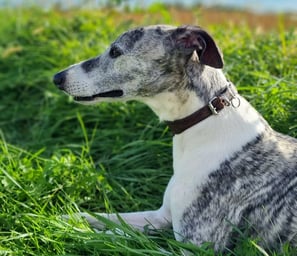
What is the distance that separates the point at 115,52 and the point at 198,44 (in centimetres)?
49

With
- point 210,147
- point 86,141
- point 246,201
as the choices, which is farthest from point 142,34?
point 86,141

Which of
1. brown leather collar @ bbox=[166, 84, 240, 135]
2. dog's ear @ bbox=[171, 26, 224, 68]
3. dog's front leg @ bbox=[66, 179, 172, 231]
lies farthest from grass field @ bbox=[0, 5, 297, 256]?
dog's ear @ bbox=[171, 26, 224, 68]

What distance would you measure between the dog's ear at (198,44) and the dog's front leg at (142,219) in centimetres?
87

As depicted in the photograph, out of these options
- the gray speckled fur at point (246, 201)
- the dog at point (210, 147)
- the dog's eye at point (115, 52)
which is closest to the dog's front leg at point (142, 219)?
the dog at point (210, 147)

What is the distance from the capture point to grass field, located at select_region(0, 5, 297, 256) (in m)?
3.44

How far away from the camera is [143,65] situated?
3428 millimetres

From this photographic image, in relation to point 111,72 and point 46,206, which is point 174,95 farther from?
point 46,206

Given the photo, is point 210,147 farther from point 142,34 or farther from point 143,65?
point 142,34

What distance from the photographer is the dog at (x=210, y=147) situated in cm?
324

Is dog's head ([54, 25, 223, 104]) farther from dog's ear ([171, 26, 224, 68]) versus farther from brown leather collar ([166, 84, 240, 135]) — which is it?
brown leather collar ([166, 84, 240, 135])

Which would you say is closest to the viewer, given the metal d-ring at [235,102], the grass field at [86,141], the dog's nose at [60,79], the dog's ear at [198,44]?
the dog's ear at [198,44]

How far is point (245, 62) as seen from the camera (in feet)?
16.1

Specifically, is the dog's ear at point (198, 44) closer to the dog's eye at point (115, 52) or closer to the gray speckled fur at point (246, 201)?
the dog's eye at point (115, 52)

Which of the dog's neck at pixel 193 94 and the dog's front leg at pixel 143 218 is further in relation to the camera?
Answer: the dog's front leg at pixel 143 218
